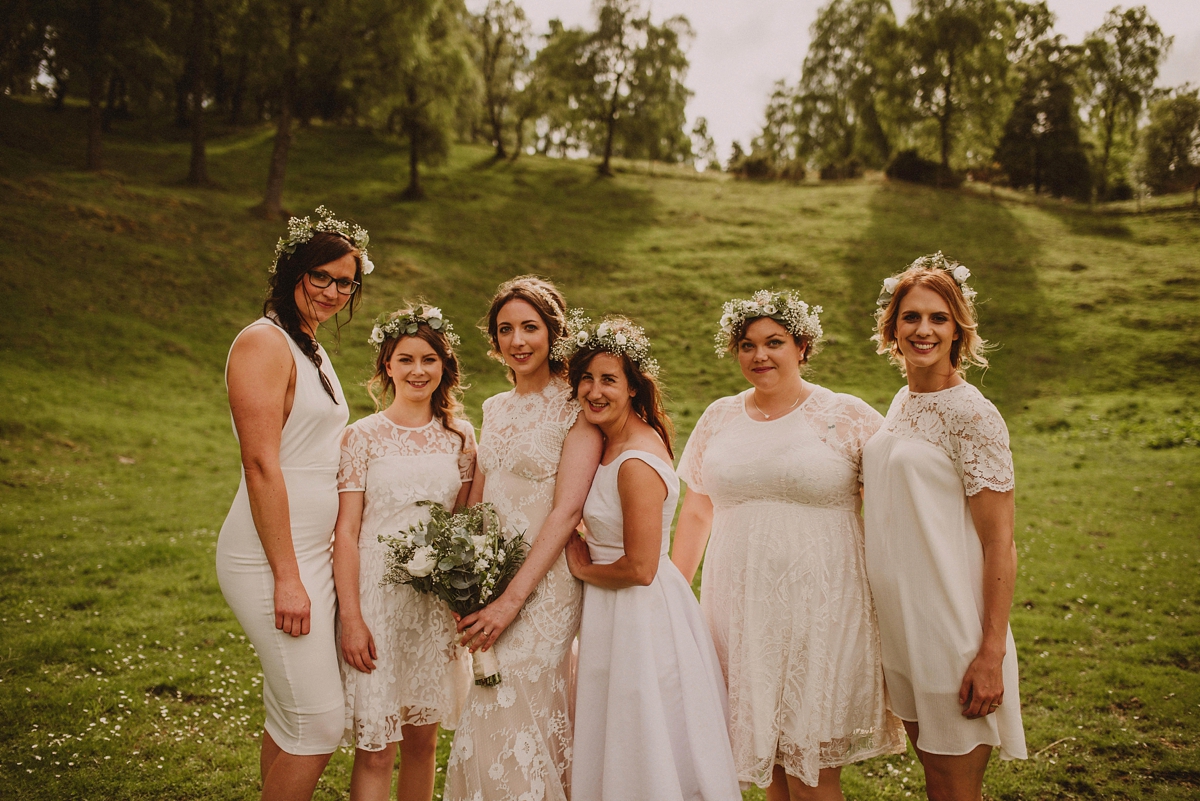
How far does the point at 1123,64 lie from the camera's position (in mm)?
40094

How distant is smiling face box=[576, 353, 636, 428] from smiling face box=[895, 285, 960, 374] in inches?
60.9

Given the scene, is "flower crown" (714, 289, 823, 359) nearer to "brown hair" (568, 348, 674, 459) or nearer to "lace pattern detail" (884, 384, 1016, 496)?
"brown hair" (568, 348, 674, 459)

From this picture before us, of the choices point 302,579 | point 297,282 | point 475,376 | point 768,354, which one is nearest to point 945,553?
point 768,354

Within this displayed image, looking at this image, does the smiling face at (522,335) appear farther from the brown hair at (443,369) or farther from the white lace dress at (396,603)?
the white lace dress at (396,603)

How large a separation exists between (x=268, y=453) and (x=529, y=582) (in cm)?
145

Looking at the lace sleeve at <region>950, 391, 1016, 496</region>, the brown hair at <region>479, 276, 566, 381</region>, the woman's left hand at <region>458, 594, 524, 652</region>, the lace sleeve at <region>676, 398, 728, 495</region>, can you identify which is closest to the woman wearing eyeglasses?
the woman's left hand at <region>458, 594, 524, 652</region>

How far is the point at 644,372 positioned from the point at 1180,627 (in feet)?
26.6

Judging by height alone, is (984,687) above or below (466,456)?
below

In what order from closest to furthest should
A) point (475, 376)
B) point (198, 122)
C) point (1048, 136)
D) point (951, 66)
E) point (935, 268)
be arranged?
point (935, 268) < point (475, 376) < point (198, 122) < point (951, 66) < point (1048, 136)

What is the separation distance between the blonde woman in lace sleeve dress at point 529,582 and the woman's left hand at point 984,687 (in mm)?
2002

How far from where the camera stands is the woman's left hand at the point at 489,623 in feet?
11.5

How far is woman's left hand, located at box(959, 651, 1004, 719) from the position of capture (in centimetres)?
324

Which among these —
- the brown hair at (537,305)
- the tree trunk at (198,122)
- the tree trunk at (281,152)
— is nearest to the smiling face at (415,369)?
the brown hair at (537,305)

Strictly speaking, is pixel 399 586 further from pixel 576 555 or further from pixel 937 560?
pixel 937 560
